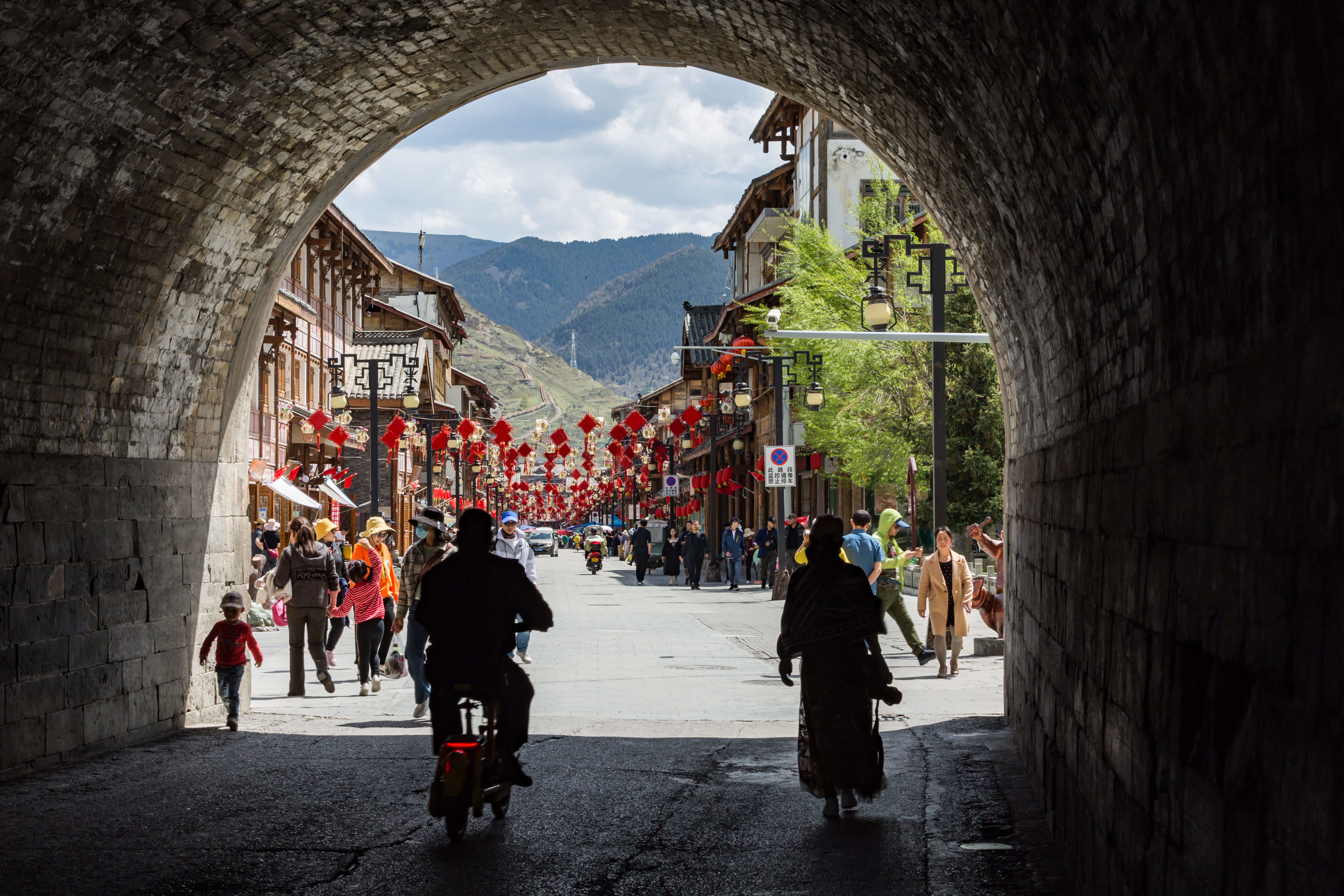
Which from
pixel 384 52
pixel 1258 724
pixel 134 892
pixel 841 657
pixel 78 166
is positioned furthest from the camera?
pixel 384 52

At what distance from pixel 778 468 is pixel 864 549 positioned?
14962 mm

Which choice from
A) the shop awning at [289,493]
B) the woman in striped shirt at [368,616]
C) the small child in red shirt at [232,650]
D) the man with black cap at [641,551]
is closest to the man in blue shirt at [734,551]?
the man with black cap at [641,551]

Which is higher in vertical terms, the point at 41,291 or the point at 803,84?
the point at 803,84

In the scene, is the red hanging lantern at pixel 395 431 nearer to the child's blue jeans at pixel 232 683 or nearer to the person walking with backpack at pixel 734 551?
the person walking with backpack at pixel 734 551

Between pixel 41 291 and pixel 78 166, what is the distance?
101 cm

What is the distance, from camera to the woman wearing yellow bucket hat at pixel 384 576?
1448 cm

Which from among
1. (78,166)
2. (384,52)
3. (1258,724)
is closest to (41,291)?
(78,166)

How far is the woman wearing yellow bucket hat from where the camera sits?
14.5 meters

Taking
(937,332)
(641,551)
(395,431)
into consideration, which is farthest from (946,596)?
(641,551)

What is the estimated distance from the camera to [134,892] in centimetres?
614

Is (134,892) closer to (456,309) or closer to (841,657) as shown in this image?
(841,657)

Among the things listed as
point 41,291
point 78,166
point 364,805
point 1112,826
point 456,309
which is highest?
point 456,309

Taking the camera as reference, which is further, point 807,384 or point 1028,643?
point 807,384

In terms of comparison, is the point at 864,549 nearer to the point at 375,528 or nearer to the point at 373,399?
the point at 375,528
